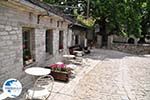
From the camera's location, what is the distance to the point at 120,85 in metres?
8.87

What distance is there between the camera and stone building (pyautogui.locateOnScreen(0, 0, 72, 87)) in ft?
20.6

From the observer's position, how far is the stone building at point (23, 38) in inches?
247

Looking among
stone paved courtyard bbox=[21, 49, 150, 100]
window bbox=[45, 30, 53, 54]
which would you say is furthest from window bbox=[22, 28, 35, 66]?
window bbox=[45, 30, 53, 54]

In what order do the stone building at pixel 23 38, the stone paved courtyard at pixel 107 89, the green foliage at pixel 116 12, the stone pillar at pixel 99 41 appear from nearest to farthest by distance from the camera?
the stone building at pixel 23 38 < the stone paved courtyard at pixel 107 89 < the green foliage at pixel 116 12 < the stone pillar at pixel 99 41

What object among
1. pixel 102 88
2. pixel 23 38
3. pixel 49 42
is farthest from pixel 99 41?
pixel 23 38

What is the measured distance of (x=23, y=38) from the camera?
832 centimetres

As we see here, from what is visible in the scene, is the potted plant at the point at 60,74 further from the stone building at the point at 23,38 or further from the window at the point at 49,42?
the window at the point at 49,42

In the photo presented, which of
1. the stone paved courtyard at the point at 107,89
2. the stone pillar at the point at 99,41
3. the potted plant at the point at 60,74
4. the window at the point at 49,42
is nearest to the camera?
the stone paved courtyard at the point at 107,89

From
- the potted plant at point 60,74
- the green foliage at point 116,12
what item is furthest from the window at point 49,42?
the green foliage at point 116,12

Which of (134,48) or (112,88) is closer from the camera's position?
(112,88)

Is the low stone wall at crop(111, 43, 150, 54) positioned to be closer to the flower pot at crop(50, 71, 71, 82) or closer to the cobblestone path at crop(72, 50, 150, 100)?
the cobblestone path at crop(72, 50, 150, 100)

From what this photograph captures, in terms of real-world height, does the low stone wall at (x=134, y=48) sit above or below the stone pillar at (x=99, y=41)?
below

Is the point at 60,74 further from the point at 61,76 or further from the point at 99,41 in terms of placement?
→ the point at 99,41

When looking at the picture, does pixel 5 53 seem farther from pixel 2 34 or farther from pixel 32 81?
pixel 32 81
